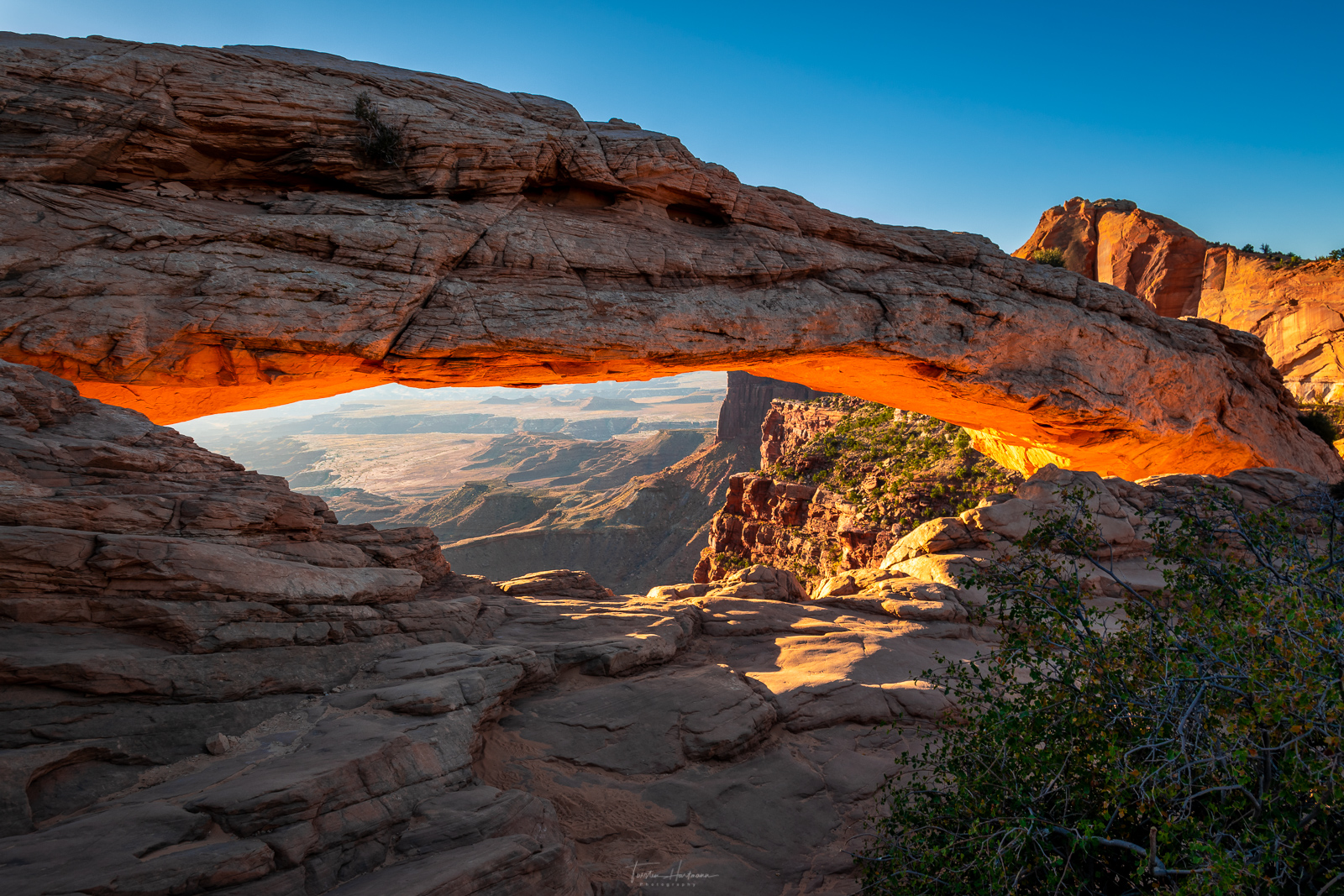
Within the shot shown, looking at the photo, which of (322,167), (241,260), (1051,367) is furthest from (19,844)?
(1051,367)

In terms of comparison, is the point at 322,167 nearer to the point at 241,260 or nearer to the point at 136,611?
the point at 241,260

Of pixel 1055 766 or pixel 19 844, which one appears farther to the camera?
pixel 1055 766

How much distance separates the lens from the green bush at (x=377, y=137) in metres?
15.9

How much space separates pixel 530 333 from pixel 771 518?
25.4 m

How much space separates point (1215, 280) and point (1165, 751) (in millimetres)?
48167

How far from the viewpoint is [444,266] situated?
1606 centimetres

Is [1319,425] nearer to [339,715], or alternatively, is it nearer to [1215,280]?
[1215,280]

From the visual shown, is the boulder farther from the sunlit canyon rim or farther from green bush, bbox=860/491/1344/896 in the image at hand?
green bush, bbox=860/491/1344/896

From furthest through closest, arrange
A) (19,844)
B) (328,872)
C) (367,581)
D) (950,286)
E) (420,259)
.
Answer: (950,286) → (420,259) → (367,581) → (328,872) → (19,844)

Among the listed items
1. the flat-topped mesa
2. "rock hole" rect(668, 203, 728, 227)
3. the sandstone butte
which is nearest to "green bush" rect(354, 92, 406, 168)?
the flat-topped mesa

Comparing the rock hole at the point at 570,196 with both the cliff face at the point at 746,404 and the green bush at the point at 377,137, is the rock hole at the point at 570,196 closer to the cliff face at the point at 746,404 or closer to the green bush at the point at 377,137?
the green bush at the point at 377,137

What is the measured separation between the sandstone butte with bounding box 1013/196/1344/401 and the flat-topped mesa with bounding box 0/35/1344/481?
2011 cm

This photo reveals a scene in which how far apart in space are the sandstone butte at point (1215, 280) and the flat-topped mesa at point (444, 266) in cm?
2011

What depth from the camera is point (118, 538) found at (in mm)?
9203
